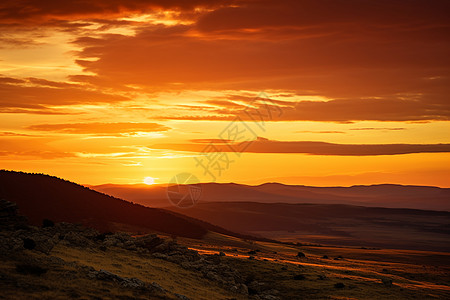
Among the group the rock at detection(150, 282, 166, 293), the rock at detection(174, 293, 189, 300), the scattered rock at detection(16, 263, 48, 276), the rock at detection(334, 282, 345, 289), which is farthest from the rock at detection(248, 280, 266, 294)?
the scattered rock at detection(16, 263, 48, 276)

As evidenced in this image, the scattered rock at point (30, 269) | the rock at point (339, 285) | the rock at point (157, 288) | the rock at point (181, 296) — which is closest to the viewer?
the scattered rock at point (30, 269)

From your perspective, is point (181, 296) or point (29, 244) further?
point (181, 296)

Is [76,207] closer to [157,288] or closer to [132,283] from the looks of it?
[157,288]

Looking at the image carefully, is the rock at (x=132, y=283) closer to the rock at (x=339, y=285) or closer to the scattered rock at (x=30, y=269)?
the scattered rock at (x=30, y=269)

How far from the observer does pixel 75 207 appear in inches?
4286

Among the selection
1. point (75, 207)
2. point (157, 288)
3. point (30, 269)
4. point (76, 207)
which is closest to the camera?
point (30, 269)

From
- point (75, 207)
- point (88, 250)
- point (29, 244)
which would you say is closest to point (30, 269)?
point (29, 244)

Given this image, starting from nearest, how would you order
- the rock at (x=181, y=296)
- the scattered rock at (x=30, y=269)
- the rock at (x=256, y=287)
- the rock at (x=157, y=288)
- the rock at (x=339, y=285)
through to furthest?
the scattered rock at (x=30, y=269), the rock at (x=157, y=288), the rock at (x=181, y=296), the rock at (x=256, y=287), the rock at (x=339, y=285)

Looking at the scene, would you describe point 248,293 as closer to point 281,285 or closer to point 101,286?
point 281,285

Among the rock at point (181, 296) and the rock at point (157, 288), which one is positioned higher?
the rock at point (157, 288)

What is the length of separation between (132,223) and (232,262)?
48893mm

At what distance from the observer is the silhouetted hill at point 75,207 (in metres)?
102

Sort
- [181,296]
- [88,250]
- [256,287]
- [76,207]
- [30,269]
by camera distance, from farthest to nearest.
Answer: [76,207]
[256,287]
[88,250]
[181,296]
[30,269]

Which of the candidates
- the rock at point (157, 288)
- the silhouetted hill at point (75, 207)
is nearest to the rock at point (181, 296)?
the rock at point (157, 288)
